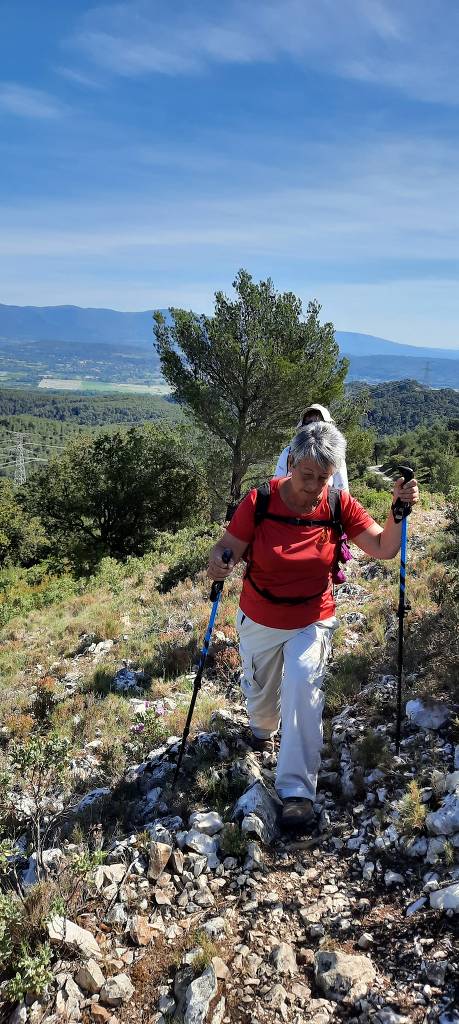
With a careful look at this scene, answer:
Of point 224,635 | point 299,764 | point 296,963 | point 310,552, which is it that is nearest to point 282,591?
point 310,552

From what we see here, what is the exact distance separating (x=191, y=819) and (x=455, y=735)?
1955 millimetres

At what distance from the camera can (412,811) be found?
3283 mm

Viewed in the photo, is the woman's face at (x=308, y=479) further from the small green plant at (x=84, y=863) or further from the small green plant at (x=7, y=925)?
the small green plant at (x=7, y=925)

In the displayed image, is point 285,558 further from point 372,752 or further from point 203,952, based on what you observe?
point 203,952

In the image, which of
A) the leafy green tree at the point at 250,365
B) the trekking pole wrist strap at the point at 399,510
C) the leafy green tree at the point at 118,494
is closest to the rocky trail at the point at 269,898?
the trekking pole wrist strap at the point at 399,510

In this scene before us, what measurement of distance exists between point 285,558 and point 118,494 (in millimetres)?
23074

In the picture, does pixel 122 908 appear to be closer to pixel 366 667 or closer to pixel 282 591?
pixel 282 591

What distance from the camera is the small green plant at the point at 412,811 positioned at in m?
3.23

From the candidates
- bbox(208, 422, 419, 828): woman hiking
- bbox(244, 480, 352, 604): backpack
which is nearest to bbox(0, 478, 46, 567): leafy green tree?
bbox(208, 422, 419, 828): woman hiking

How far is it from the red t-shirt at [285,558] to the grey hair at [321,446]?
13.0 inches

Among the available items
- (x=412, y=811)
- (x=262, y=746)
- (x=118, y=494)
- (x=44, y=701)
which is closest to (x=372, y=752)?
(x=412, y=811)

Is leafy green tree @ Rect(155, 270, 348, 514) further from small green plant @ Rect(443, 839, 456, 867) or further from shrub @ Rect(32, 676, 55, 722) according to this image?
small green plant @ Rect(443, 839, 456, 867)

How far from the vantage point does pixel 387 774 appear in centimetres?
379

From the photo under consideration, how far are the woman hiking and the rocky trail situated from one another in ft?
1.29
